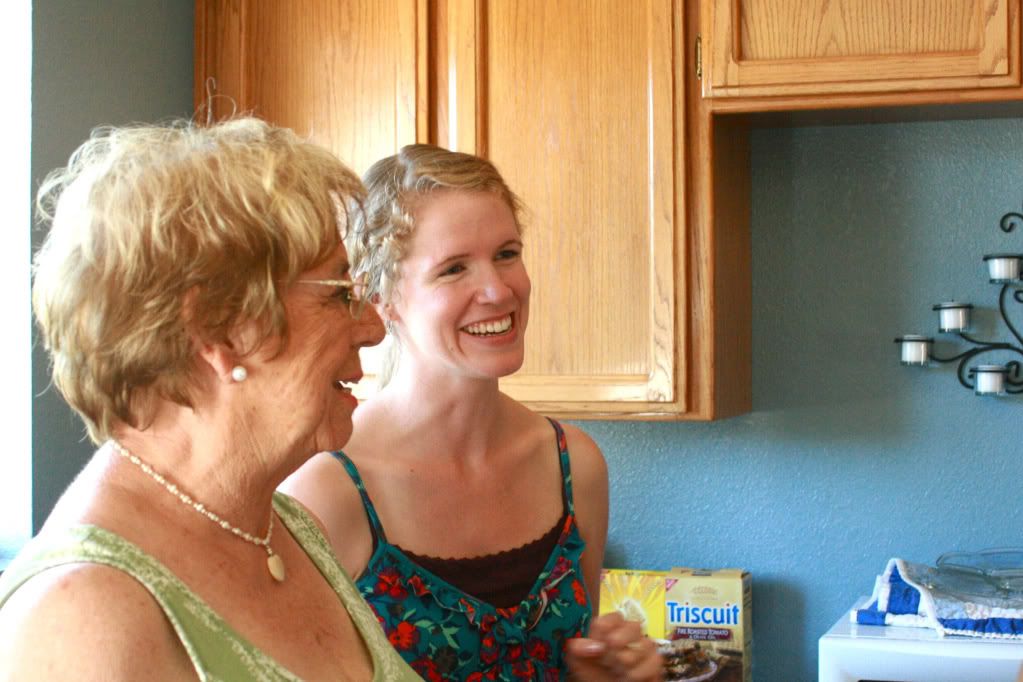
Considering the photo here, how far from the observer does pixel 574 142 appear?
7.63ft

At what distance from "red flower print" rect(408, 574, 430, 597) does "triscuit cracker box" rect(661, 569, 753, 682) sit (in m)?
1.14

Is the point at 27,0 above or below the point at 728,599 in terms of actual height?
above

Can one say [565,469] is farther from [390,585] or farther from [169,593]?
[169,593]

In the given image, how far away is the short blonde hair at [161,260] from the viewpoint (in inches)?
35.5

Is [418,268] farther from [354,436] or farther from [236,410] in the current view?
[236,410]

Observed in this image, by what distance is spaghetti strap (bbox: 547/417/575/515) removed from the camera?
1.58 metres

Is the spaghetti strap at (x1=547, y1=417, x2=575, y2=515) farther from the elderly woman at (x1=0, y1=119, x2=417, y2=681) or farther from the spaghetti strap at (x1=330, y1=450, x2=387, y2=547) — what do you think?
the elderly woman at (x1=0, y1=119, x2=417, y2=681)

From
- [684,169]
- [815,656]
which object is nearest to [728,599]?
[815,656]

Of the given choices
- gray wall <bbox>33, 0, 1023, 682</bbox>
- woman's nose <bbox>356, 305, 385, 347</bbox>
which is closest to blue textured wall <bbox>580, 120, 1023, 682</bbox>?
gray wall <bbox>33, 0, 1023, 682</bbox>

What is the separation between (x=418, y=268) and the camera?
1515mm

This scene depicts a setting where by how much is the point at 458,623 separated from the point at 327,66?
53.6 inches

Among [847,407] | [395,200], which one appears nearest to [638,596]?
[847,407]

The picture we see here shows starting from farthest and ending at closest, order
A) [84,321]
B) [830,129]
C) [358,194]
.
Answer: [830,129] < [358,194] < [84,321]

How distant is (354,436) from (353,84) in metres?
1.09
